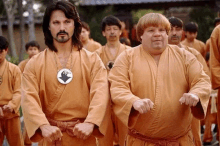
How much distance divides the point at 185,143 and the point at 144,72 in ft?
2.74

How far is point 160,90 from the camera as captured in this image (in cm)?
377

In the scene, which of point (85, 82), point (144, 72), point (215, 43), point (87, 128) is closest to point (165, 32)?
point (144, 72)

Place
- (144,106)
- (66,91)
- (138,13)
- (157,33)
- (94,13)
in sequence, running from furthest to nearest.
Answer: (94,13) < (138,13) < (66,91) < (157,33) < (144,106)

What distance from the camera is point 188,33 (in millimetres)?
9383

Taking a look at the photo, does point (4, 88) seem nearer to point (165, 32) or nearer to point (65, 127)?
point (65, 127)

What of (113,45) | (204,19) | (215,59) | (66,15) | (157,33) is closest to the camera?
(157,33)

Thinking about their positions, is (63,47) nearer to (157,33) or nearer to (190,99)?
(157,33)

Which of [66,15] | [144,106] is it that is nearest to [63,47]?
[66,15]

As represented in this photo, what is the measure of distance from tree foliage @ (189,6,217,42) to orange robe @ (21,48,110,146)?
659 inches

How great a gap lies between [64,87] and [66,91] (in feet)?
0.15

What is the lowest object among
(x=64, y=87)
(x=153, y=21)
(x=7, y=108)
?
(x=7, y=108)

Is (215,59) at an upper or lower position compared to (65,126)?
upper

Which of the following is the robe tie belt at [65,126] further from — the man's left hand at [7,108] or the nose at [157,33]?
the man's left hand at [7,108]

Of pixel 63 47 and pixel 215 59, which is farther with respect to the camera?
pixel 215 59
